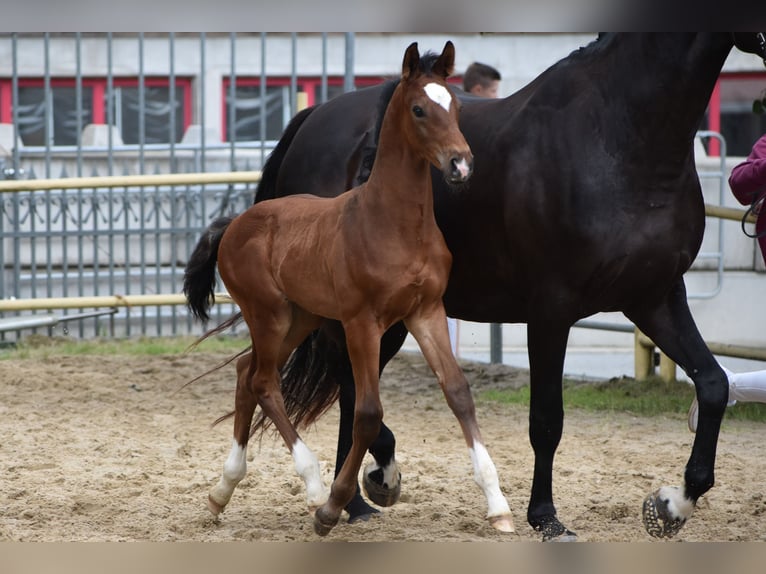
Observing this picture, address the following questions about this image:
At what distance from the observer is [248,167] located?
9828 millimetres

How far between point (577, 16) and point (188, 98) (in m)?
12.3

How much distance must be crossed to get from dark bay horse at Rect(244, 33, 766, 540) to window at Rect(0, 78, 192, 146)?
9.05 m

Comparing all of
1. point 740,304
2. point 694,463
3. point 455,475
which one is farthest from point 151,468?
point 740,304

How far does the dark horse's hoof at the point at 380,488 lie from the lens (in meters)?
4.24

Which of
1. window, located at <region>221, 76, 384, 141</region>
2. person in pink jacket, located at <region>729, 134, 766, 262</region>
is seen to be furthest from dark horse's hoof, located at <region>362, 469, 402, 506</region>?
window, located at <region>221, 76, 384, 141</region>

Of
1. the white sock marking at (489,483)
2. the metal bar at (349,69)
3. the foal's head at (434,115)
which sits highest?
the metal bar at (349,69)

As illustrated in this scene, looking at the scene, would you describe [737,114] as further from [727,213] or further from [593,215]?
[593,215]

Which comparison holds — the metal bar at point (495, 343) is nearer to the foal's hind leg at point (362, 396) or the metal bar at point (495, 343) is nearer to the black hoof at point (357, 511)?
the black hoof at point (357, 511)

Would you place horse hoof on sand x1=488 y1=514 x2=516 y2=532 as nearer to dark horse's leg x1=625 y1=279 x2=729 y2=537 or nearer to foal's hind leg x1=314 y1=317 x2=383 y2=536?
foal's hind leg x1=314 y1=317 x2=383 y2=536

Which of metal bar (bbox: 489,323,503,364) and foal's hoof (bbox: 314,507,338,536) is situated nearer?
foal's hoof (bbox: 314,507,338,536)

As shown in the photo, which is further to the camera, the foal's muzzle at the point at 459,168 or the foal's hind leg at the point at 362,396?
the foal's hind leg at the point at 362,396

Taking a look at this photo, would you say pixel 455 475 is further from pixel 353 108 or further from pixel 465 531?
pixel 353 108

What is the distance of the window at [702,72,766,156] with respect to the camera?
1367 centimetres

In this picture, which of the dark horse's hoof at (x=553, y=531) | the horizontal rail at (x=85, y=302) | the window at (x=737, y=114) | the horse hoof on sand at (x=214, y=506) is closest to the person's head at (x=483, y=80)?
the horizontal rail at (x=85, y=302)
